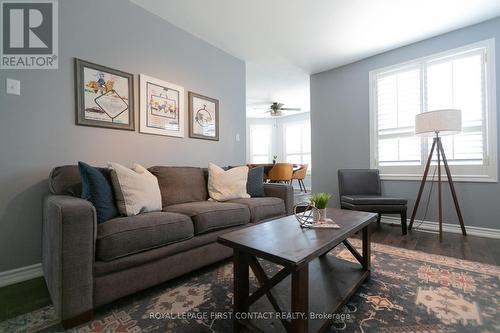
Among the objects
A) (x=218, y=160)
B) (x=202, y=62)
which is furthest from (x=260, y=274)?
(x=202, y=62)

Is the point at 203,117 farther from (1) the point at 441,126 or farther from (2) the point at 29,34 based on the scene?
(1) the point at 441,126

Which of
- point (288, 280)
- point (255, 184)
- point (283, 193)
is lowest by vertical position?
point (288, 280)

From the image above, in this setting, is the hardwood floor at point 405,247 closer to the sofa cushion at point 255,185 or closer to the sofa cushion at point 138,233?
the sofa cushion at point 138,233

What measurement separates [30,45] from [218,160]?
2190 millimetres

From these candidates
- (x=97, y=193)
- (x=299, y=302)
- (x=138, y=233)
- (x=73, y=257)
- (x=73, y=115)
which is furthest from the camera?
(x=73, y=115)

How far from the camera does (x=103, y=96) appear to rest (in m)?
2.15

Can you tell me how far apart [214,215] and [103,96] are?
1.57m

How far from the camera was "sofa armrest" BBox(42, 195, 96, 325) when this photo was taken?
3.66ft

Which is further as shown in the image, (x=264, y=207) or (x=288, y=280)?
(x=264, y=207)

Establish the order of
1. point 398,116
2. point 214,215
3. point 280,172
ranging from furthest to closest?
point 280,172 → point 398,116 → point 214,215

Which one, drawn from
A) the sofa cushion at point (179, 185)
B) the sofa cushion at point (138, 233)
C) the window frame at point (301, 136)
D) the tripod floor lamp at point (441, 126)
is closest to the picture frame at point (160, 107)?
the sofa cushion at point (179, 185)

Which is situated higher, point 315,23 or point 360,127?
point 315,23

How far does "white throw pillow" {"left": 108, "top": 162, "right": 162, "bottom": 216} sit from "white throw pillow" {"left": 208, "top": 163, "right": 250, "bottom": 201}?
0.72m

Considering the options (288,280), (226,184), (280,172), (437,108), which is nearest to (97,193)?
(226,184)
